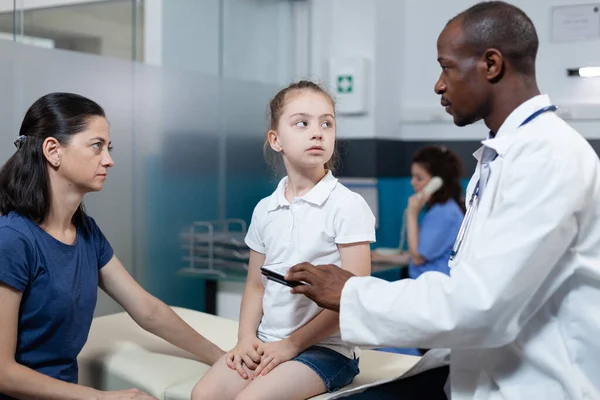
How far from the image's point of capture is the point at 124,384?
2.23m

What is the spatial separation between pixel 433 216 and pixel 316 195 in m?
2.12

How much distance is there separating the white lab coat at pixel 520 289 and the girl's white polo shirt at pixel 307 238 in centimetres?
43

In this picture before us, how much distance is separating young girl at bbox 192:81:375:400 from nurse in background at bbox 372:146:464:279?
6.57ft

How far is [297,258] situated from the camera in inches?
76.7

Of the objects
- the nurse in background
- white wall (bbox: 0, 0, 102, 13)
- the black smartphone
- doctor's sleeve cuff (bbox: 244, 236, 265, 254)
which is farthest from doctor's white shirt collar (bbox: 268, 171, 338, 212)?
the nurse in background

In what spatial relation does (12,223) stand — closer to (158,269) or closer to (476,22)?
(476,22)

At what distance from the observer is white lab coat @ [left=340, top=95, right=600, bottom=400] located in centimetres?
136

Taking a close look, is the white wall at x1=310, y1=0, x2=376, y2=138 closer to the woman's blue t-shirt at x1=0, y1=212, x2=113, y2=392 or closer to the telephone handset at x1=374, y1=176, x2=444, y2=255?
the telephone handset at x1=374, y1=176, x2=444, y2=255

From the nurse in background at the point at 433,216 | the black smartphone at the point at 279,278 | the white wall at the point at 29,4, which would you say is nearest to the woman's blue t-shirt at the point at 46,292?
the black smartphone at the point at 279,278

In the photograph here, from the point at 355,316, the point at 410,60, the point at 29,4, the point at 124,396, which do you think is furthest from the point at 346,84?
the point at 355,316

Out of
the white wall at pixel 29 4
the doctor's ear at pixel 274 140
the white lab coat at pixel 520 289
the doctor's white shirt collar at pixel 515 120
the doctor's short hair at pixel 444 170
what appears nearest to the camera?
the white lab coat at pixel 520 289

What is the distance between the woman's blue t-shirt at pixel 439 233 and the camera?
13.0ft

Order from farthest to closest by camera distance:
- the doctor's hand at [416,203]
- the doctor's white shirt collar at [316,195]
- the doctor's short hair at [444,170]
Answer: the doctor's hand at [416,203], the doctor's short hair at [444,170], the doctor's white shirt collar at [316,195]

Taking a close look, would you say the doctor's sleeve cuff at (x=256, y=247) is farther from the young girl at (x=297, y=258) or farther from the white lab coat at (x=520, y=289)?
the white lab coat at (x=520, y=289)
